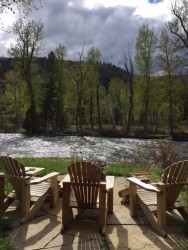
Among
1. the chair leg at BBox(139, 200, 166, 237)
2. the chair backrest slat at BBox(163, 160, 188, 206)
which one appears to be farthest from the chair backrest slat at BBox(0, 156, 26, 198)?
the chair backrest slat at BBox(163, 160, 188, 206)

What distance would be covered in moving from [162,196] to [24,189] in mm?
2175

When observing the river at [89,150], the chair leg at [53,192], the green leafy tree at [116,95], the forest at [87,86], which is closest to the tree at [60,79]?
the forest at [87,86]

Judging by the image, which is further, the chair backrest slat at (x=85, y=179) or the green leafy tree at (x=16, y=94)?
the green leafy tree at (x=16, y=94)

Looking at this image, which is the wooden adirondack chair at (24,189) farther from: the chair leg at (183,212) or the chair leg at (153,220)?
the chair leg at (183,212)

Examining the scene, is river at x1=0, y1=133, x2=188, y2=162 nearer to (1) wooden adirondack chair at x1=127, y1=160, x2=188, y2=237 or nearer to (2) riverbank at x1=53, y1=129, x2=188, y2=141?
(2) riverbank at x1=53, y1=129, x2=188, y2=141

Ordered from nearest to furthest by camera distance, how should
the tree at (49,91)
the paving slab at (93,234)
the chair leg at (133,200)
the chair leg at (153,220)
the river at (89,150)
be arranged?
the paving slab at (93,234) → the chair leg at (153,220) → the chair leg at (133,200) → the river at (89,150) → the tree at (49,91)

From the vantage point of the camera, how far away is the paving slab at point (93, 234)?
4867mm

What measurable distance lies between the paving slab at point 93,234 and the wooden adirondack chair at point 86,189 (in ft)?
0.75

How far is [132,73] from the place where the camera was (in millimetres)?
49406

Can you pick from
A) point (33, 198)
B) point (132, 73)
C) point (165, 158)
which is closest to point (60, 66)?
point (132, 73)

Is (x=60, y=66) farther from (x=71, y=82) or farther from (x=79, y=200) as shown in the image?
(x=79, y=200)

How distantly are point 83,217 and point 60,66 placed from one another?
49.4 m

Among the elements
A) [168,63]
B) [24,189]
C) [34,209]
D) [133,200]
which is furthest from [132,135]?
[24,189]

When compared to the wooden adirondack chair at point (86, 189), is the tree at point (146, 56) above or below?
above
